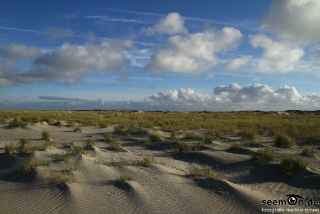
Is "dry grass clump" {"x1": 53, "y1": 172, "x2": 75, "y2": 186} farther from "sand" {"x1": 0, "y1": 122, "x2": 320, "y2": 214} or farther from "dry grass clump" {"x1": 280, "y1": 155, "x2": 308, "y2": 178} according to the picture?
"dry grass clump" {"x1": 280, "y1": 155, "x2": 308, "y2": 178}

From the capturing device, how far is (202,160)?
10844 millimetres

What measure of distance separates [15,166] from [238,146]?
9876 mm

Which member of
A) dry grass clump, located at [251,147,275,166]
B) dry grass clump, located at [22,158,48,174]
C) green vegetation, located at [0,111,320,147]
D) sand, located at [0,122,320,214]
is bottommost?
sand, located at [0,122,320,214]

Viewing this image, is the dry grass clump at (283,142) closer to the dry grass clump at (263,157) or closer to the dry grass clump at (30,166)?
the dry grass clump at (263,157)

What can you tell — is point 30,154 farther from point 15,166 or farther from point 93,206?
point 93,206

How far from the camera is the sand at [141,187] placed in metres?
5.87

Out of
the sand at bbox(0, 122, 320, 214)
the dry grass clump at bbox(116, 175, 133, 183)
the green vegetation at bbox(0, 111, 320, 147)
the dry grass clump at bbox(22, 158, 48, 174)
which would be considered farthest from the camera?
the green vegetation at bbox(0, 111, 320, 147)

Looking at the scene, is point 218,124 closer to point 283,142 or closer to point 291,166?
point 283,142

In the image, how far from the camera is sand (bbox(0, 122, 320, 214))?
5.87 meters

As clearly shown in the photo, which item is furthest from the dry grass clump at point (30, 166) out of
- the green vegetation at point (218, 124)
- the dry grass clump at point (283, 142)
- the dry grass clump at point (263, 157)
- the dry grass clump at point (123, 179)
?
the dry grass clump at point (283, 142)

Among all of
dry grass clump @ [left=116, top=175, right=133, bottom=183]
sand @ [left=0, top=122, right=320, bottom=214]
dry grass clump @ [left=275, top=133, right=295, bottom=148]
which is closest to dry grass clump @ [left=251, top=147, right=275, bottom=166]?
sand @ [left=0, top=122, right=320, bottom=214]

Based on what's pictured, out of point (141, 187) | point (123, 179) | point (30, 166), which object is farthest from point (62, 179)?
point (141, 187)

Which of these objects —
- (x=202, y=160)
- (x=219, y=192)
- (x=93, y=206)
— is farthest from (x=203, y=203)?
(x=202, y=160)

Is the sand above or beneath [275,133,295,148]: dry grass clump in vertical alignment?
beneath
